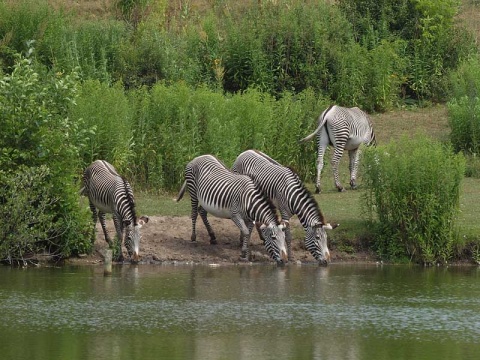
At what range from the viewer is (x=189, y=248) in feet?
70.5

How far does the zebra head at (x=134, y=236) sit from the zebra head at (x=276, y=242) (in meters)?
2.15

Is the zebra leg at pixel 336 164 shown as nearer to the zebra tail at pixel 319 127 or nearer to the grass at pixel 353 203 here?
the grass at pixel 353 203

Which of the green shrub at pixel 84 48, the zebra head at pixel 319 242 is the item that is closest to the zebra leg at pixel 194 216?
the zebra head at pixel 319 242

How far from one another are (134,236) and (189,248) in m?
1.47

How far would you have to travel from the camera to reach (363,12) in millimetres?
36375

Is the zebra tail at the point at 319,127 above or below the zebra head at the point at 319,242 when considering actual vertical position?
above

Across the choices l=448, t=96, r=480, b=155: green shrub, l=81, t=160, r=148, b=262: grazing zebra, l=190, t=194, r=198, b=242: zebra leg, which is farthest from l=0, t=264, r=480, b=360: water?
l=448, t=96, r=480, b=155: green shrub

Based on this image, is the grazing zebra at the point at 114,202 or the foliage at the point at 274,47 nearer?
the grazing zebra at the point at 114,202

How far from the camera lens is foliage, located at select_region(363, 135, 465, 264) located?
20797mm

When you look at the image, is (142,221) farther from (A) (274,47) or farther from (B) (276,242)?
(A) (274,47)

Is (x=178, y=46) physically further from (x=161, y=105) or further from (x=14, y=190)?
(x=14, y=190)

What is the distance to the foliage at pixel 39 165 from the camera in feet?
64.7

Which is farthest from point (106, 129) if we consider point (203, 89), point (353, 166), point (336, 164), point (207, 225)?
point (353, 166)

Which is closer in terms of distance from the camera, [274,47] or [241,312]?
[241,312]
